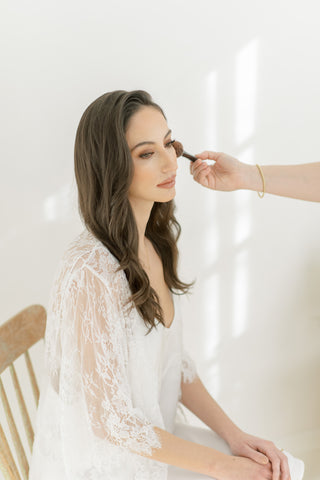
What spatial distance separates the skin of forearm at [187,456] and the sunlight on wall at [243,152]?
850 millimetres

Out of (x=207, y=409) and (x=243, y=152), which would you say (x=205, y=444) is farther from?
(x=243, y=152)

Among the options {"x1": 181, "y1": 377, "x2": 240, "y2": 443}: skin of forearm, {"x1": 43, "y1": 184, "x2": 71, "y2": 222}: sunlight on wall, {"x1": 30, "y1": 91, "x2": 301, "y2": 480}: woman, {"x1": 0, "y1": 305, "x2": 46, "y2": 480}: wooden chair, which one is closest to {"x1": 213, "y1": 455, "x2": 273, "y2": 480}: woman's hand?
{"x1": 30, "y1": 91, "x2": 301, "y2": 480}: woman

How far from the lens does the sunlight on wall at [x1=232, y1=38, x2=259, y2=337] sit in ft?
5.76

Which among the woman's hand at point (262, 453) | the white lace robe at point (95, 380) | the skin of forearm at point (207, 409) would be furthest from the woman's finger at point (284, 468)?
the white lace robe at point (95, 380)

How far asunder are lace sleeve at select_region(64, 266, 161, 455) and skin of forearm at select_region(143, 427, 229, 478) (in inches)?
1.0

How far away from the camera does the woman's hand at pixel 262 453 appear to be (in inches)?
51.1

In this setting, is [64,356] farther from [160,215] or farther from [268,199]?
[268,199]

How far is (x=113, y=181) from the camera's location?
47.5 inches

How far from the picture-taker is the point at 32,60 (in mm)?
1585

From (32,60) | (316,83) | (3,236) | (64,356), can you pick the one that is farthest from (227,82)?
(64,356)

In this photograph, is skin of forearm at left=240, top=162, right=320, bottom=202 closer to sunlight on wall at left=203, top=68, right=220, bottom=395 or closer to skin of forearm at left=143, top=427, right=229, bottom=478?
sunlight on wall at left=203, top=68, right=220, bottom=395

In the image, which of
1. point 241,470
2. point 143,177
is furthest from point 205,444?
point 143,177

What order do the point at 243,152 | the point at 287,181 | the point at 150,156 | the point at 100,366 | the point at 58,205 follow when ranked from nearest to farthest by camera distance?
the point at 100,366
the point at 150,156
the point at 287,181
the point at 58,205
the point at 243,152

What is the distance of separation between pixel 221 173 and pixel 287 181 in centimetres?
20
